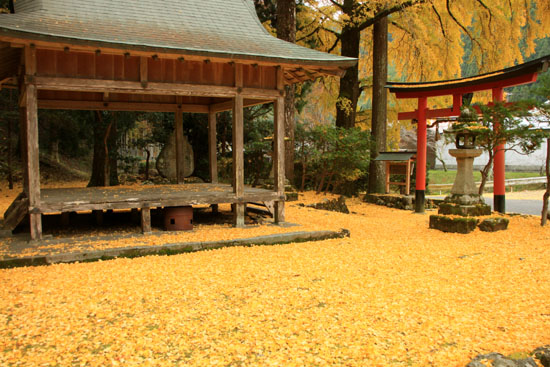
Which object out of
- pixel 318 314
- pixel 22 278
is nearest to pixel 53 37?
pixel 22 278

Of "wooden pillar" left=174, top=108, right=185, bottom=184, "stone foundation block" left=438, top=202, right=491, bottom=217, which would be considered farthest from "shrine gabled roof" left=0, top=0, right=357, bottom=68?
"stone foundation block" left=438, top=202, right=491, bottom=217

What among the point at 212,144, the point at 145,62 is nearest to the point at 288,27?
the point at 212,144

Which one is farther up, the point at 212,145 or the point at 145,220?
the point at 212,145

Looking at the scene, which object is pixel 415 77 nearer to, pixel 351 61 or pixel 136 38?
pixel 351 61

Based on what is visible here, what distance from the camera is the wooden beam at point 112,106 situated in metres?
9.28

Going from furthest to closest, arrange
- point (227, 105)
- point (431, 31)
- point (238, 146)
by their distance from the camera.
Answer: point (431, 31) → point (227, 105) → point (238, 146)

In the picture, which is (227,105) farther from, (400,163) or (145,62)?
(400,163)

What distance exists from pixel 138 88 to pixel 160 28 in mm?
1327

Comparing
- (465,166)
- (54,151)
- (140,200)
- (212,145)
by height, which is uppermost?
(54,151)

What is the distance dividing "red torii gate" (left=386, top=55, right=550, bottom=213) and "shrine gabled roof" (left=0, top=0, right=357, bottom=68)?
4.37 m

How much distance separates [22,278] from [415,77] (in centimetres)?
1567

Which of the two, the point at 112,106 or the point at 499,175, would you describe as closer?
the point at 112,106

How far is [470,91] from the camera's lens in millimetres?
10844

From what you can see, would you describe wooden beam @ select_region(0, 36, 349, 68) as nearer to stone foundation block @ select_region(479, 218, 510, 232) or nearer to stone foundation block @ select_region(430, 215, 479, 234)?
stone foundation block @ select_region(430, 215, 479, 234)
